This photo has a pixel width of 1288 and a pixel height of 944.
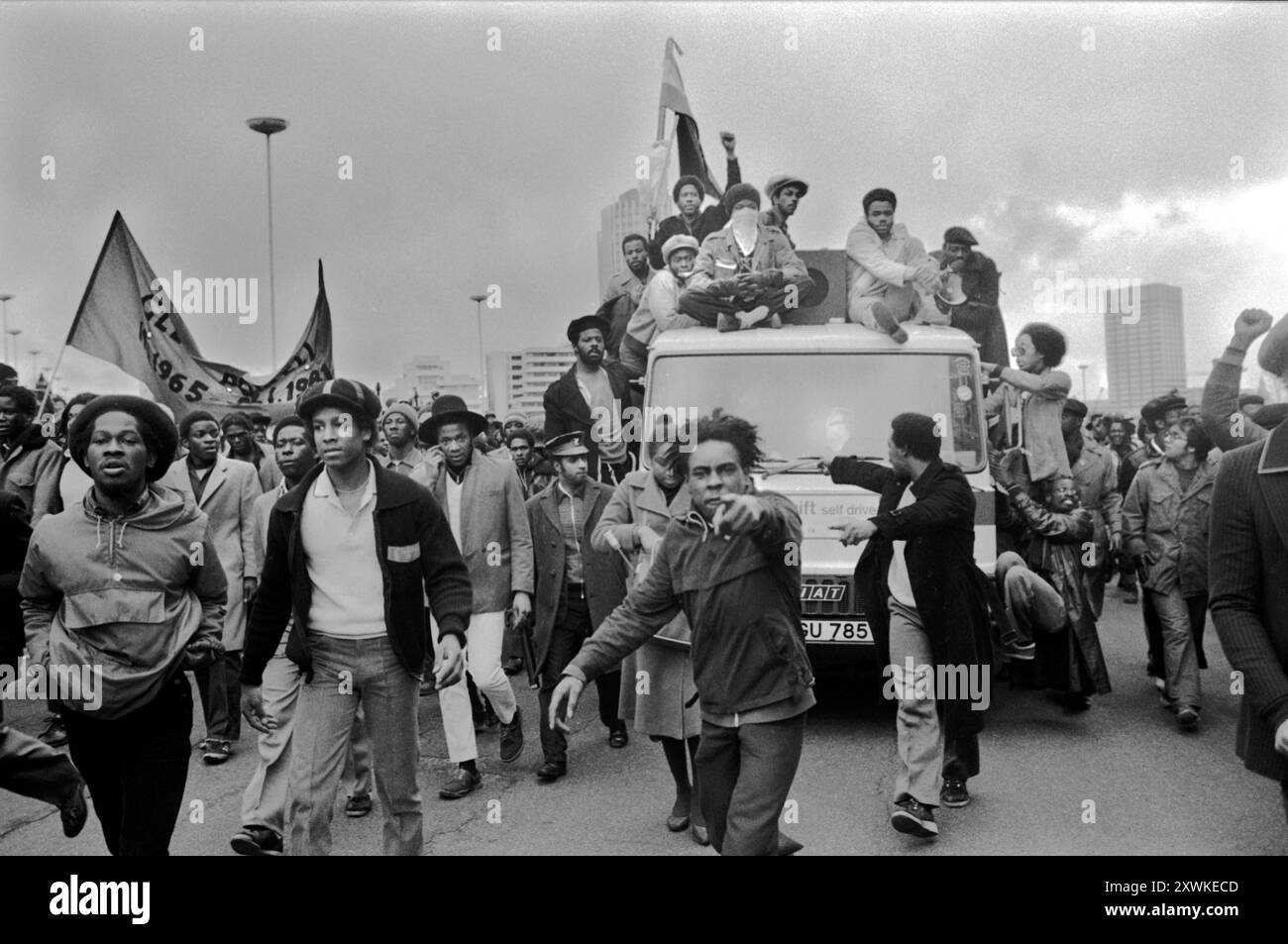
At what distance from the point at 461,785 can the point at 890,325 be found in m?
3.78

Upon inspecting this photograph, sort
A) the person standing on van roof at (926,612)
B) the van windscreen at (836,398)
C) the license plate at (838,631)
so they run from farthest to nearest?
the van windscreen at (836,398), the license plate at (838,631), the person standing on van roof at (926,612)

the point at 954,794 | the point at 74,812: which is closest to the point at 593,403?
the point at 954,794

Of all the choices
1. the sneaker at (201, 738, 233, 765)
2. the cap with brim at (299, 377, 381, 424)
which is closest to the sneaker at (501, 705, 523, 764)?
the sneaker at (201, 738, 233, 765)

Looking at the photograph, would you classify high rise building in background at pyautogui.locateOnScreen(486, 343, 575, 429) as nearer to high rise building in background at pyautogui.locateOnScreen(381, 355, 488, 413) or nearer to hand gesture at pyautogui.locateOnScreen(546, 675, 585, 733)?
high rise building in background at pyautogui.locateOnScreen(381, 355, 488, 413)

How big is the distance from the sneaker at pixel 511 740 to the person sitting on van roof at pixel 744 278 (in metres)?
2.84

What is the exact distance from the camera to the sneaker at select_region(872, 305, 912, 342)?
757 cm

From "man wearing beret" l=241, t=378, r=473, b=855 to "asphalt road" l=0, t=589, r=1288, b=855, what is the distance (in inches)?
42.3

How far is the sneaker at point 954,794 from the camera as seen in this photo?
583 centimetres

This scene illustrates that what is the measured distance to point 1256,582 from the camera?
313cm

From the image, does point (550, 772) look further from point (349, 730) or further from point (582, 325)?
point (582, 325)

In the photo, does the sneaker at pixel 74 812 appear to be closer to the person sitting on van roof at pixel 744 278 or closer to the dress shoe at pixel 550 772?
the dress shoe at pixel 550 772

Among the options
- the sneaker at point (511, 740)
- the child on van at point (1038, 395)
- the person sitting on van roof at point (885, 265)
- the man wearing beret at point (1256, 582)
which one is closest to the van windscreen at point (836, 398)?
the child on van at point (1038, 395)
